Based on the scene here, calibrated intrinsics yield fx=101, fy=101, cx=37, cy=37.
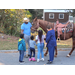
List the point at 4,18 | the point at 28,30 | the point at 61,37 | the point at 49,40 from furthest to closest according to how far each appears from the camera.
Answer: the point at 4,18, the point at 61,37, the point at 28,30, the point at 49,40

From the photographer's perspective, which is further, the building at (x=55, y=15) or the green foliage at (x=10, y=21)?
the building at (x=55, y=15)

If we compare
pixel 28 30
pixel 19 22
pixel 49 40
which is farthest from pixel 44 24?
pixel 19 22

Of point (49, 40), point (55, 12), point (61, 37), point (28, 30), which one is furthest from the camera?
point (55, 12)

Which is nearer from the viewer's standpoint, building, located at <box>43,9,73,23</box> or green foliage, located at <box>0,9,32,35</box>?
green foliage, located at <box>0,9,32,35</box>

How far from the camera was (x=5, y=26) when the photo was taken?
39.2ft

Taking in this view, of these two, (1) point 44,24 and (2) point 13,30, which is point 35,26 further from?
(2) point 13,30

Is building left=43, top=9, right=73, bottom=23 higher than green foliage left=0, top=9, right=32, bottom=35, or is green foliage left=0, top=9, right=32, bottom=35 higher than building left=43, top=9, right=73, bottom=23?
building left=43, top=9, right=73, bottom=23

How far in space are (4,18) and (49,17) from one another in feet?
52.5

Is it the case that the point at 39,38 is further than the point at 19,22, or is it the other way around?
the point at 19,22

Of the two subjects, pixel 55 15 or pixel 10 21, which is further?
pixel 55 15

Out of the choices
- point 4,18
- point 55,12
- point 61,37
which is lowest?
point 61,37

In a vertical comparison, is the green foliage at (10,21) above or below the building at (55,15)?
below

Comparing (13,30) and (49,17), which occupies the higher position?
(49,17)

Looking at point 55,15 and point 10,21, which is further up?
point 55,15
